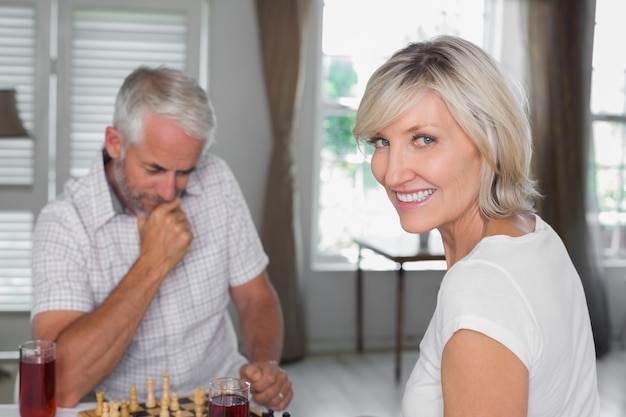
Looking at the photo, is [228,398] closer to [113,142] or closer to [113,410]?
[113,410]

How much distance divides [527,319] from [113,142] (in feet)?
4.73

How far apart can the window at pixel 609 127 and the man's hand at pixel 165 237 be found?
409 centimetres

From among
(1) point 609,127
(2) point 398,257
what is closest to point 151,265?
(2) point 398,257

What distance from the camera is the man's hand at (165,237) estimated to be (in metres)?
2.16

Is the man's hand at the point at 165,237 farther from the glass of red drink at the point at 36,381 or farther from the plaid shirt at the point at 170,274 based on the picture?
the glass of red drink at the point at 36,381

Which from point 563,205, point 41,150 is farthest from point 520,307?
point 563,205

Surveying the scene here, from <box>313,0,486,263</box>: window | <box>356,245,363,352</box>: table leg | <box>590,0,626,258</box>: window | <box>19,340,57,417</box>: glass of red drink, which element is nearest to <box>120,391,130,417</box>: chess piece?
<box>19,340,57,417</box>: glass of red drink

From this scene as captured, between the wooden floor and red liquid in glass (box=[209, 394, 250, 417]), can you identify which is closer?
red liquid in glass (box=[209, 394, 250, 417])

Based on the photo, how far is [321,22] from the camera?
5.12 metres

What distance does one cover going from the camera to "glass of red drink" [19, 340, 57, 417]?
5.37 feet

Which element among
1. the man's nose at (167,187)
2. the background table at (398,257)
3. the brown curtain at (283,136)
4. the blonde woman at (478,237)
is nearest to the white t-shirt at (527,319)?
the blonde woman at (478,237)

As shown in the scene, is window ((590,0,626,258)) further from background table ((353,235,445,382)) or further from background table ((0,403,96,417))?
background table ((0,403,96,417))

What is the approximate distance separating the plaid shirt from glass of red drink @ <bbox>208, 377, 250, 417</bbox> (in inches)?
27.7

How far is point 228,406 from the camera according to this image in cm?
150
